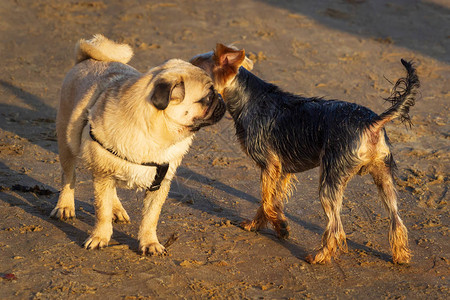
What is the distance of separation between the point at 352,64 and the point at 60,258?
846cm

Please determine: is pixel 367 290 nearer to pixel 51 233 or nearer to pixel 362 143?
pixel 362 143

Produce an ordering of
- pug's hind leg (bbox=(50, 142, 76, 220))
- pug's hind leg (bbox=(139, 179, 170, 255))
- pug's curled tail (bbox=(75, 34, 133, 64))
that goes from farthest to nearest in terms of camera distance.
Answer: pug's hind leg (bbox=(50, 142, 76, 220)) < pug's curled tail (bbox=(75, 34, 133, 64)) < pug's hind leg (bbox=(139, 179, 170, 255))

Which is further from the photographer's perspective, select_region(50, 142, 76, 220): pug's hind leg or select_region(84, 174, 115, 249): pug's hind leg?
select_region(50, 142, 76, 220): pug's hind leg

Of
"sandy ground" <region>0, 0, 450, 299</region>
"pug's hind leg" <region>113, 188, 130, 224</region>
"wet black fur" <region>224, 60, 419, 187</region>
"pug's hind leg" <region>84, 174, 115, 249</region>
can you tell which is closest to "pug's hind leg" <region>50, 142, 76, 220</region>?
"sandy ground" <region>0, 0, 450, 299</region>

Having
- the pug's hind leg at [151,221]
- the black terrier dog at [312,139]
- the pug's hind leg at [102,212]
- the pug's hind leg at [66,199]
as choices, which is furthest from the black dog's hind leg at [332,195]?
the pug's hind leg at [66,199]

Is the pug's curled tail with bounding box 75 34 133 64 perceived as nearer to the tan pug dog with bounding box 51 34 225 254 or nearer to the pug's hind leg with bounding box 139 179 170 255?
the tan pug dog with bounding box 51 34 225 254

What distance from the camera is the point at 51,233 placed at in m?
6.27

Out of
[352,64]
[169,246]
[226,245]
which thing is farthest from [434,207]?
[352,64]

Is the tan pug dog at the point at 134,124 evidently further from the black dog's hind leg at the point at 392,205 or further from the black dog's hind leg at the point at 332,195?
the black dog's hind leg at the point at 392,205

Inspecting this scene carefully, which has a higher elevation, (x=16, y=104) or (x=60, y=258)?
(x=60, y=258)

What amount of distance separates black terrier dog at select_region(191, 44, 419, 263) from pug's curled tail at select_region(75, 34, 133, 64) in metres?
0.83

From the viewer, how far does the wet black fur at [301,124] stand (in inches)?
228

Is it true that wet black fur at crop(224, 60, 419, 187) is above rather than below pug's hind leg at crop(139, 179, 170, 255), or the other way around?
above

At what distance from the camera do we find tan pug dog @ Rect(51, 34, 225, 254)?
5250 mm
